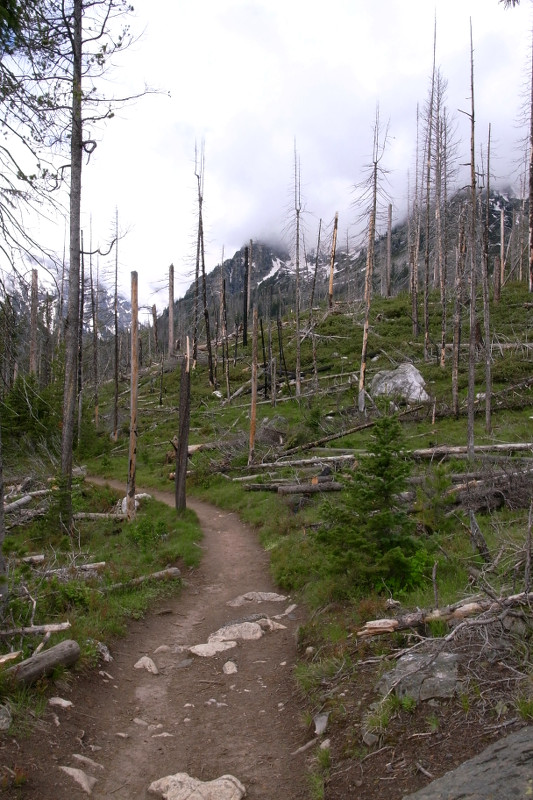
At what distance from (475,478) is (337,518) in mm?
4620

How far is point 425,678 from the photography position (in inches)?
163

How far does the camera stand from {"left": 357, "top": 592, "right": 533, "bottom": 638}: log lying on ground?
4254 mm

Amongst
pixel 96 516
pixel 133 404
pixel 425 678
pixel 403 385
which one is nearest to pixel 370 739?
pixel 425 678

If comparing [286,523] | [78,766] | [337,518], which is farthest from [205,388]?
[78,766]

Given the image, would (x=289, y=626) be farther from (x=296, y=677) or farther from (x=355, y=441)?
(x=355, y=441)

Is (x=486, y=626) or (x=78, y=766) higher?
(x=486, y=626)

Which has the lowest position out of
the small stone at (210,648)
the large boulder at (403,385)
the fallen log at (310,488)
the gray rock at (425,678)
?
the small stone at (210,648)

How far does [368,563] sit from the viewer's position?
6.71 m

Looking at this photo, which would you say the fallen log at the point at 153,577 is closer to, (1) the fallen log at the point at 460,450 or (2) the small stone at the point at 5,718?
(2) the small stone at the point at 5,718

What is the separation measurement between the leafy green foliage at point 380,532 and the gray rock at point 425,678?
2000mm

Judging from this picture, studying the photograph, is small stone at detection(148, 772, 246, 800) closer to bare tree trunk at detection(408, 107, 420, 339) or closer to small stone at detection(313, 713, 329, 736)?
small stone at detection(313, 713, 329, 736)

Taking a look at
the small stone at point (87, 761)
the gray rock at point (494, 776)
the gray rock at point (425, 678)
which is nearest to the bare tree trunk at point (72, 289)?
the small stone at point (87, 761)

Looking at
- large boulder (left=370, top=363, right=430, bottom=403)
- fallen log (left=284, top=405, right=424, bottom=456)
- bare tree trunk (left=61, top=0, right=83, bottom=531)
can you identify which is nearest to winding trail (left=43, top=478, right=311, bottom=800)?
bare tree trunk (left=61, top=0, right=83, bottom=531)

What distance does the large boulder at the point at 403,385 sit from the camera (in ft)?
68.1
